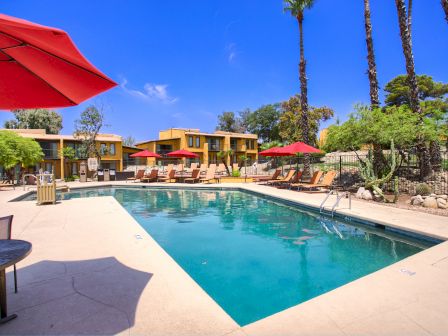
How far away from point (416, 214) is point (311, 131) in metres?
26.1

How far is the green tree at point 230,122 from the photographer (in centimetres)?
5488

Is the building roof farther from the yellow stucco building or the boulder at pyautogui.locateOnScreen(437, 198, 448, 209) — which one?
the boulder at pyautogui.locateOnScreen(437, 198, 448, 209)

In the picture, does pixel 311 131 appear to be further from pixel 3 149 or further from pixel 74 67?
pixel 74 67

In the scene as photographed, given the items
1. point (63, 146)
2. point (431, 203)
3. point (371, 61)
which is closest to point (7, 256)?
point (431, 203)

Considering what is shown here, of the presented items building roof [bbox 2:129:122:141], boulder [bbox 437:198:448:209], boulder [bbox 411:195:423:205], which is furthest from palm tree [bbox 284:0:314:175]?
building roof [bbox 2:129:122:141]

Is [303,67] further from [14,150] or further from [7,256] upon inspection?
[14,150]

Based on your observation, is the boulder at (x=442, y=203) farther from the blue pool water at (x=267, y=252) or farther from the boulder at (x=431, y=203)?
the blue pool water at (x=267, y=252)

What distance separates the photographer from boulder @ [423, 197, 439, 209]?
8.70 meters

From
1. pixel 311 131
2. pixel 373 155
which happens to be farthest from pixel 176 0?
pixel 311 131

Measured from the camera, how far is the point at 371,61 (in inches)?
531

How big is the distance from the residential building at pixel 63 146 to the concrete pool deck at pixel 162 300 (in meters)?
29.9

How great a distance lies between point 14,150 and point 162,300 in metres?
21.6

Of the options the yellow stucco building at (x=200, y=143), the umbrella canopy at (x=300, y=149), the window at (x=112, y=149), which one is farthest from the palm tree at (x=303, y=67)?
the window at (x=112, y=149)

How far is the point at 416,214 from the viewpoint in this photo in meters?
7.66
